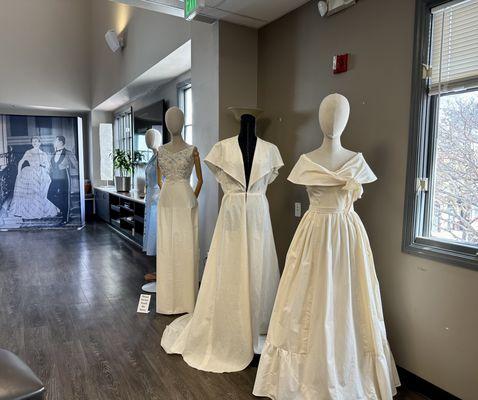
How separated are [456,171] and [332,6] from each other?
1310mm

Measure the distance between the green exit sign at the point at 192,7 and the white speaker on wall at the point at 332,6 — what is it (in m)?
0.87

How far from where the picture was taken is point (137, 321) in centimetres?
300

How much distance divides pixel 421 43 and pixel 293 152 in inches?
44.8

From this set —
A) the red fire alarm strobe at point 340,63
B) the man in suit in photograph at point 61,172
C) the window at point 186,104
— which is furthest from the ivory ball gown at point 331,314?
the man in suit in photograph at point 61,172

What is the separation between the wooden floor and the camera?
2096 millimetres

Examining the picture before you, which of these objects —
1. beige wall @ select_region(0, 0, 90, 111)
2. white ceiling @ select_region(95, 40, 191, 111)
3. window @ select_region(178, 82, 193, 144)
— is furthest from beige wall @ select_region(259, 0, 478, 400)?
beige wall @ select_region(0, 0, 90, 111)

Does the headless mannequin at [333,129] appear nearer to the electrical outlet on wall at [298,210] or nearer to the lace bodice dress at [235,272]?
the lace bodice dress at [235,272]

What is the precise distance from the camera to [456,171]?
1887 millimetres

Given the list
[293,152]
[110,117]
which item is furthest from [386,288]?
[110,117]

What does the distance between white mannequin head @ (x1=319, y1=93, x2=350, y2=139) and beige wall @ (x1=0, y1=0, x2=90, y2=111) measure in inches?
302

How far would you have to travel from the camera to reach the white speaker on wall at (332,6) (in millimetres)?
2285

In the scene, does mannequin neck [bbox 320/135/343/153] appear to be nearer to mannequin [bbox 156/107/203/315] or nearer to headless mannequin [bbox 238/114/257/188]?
headless mannequin [bbox 238/114/257/188]

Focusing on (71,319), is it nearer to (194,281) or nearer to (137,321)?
(137,321)

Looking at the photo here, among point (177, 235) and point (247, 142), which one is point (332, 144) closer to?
point (247, 142)
